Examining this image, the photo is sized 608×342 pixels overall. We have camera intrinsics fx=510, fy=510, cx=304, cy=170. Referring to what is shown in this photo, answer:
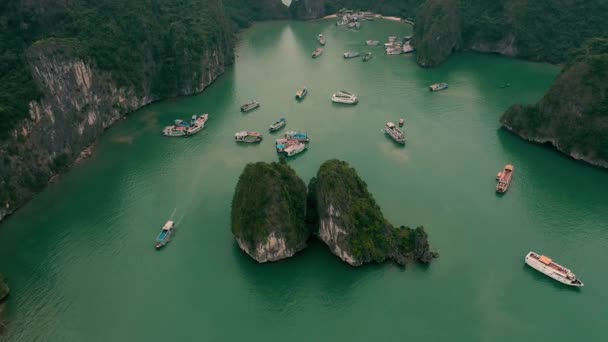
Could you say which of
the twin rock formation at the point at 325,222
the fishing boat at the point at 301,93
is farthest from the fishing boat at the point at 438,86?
the twin rock formation at the point at 325,222

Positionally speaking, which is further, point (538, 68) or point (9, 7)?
point (538, 68)

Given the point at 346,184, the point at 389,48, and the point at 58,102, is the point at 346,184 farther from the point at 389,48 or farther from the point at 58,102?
the point at 389,48

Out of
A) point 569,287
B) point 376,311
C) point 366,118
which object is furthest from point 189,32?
point 569,287

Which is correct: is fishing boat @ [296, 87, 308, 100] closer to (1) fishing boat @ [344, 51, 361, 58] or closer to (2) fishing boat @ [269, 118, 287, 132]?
(2) fishing boat @ [269, 118, 287, 132]

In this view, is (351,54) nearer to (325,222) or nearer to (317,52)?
(317,52)

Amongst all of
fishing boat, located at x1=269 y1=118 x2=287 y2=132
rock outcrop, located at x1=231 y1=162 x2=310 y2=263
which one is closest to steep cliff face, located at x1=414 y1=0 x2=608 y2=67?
fishing boat, located at x1=269 y1=118 x2=287 y2=132

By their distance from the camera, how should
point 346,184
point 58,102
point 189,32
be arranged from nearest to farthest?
point 346,184
point 58,102
point 189,32
